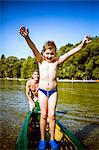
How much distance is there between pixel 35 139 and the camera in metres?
3.56

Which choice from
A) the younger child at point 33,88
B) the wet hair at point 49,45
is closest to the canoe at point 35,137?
the wet hair at point 49,45

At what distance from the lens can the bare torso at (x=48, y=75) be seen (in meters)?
3.22

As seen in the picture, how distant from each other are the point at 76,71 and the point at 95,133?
1072 inches

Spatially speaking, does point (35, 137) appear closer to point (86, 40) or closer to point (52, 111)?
point (52, 111)

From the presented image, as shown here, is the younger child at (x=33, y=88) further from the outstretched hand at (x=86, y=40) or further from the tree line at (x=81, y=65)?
the tree line at (x=81, y=65)

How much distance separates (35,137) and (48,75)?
81cm

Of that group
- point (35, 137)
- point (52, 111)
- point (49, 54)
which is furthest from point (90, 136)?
point (49, 54)

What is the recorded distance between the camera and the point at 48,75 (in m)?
3.22

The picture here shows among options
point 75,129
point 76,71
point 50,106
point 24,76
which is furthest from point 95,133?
point 24,76

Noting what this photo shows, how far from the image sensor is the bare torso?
322 cm

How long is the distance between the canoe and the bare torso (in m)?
0.57

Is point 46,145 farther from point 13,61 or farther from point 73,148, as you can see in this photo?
point 13,61

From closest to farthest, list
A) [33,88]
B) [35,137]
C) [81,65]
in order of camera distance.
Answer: [35,137]
[33,88]
[81,65]

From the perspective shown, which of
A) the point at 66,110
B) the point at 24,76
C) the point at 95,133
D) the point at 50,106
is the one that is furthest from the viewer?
the point at 24,76
